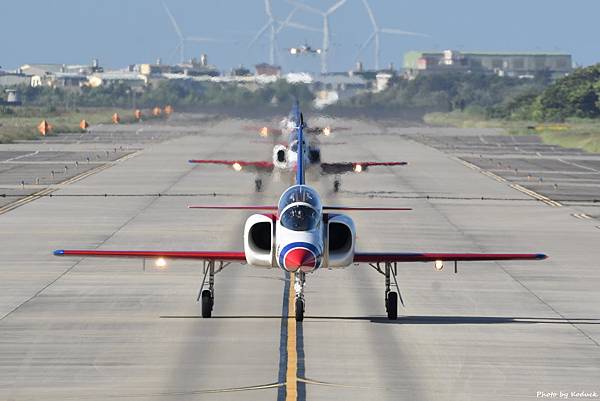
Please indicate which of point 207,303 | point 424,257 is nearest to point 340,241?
point 424,257

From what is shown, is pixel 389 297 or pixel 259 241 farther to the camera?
pixel 389 297

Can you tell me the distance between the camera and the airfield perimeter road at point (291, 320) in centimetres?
2402

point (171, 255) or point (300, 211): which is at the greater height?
point (300, 211)

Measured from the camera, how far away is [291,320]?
1183 inches

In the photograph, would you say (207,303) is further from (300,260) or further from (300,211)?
(300,260)

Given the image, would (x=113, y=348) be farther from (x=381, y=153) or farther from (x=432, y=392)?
(x=381, y=153)

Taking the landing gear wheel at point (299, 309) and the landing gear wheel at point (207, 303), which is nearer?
the landing gear wheel at point (299, 309)

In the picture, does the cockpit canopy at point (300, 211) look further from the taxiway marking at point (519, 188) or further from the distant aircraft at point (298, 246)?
the taxiway marking at point (519, 188)

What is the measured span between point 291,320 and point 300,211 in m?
2.56

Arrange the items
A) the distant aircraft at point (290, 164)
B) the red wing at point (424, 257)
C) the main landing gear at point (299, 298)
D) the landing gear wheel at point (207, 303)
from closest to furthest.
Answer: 1. the main landing gear at point (299, 298)
2. the red wing at point (424, 257)
3. the landing gear wheel at point (207, 303)
4. the distant aircraft at point (290, 164)

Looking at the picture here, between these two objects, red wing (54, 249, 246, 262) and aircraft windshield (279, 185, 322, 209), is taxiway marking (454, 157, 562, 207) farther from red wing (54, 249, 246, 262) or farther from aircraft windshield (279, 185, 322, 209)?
red wing (54, 249, 246, 262)

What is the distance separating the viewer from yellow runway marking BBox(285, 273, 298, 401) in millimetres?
23159

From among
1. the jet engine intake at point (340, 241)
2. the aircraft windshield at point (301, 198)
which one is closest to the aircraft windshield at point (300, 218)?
the aircraft windshield at point (301, 198)

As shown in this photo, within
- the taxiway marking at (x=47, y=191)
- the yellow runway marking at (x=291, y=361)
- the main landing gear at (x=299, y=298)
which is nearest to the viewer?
the yellow runway marking at (x=291, y=361)
